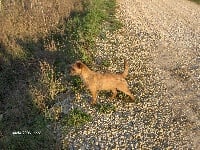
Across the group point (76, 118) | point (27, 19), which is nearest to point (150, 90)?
point (76, 118)

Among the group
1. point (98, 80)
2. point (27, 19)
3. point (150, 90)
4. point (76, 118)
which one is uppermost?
point (98, 80)

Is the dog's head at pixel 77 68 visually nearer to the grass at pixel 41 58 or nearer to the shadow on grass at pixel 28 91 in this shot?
the grass at pixel 41 58

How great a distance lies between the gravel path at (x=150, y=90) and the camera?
8266 mm

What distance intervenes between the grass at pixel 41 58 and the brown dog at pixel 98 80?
480mm

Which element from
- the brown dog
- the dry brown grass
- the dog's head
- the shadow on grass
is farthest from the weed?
the dry brown grass

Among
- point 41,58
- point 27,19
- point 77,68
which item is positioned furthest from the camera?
point 27,19

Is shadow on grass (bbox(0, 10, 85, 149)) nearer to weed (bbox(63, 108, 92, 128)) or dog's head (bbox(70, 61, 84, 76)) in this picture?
weed (bbox(63, 108, 92, 128))

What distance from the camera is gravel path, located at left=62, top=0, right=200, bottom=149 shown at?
8.27m

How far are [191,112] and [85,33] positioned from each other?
15.3 ft

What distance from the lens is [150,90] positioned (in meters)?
10.1

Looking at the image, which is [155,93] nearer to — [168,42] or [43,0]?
[168,42]

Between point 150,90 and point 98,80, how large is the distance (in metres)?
1.50

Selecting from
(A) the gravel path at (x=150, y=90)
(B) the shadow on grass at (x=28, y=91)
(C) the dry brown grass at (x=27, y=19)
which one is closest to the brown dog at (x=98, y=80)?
(A) the gravel path at (x=150, y=90)

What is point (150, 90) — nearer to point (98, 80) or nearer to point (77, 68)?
point (98, 80)
